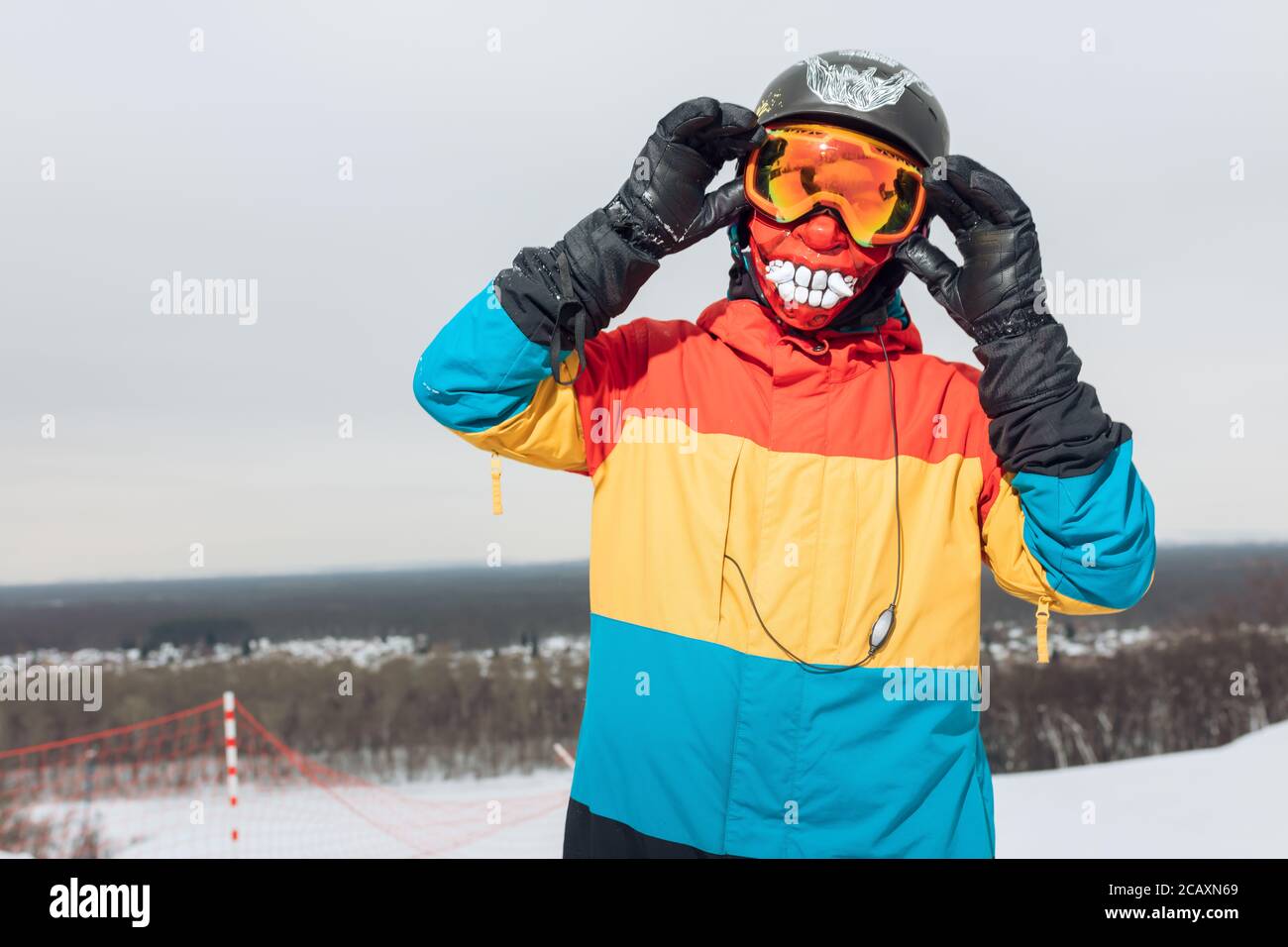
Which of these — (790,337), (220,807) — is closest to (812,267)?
(790,337)

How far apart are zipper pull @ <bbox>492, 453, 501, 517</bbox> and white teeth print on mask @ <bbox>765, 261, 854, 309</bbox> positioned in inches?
29.7

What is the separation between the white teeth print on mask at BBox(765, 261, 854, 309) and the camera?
2.10 m

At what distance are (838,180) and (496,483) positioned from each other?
1.05m

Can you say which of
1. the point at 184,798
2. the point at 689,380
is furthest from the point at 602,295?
the point at 184,798

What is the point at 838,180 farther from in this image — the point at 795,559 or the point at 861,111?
the point at 795,559

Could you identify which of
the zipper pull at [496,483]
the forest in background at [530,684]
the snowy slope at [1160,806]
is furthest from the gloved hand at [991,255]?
the forest in background at [530,684]

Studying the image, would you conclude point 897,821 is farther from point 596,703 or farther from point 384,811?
point 384,811

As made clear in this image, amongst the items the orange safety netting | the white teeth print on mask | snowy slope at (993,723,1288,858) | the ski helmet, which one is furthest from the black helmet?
the orange safety netting

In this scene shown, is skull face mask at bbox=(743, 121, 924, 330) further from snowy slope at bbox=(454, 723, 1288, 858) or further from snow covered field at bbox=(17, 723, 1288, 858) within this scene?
snowy slope at bbox=(454, 723, 1288, 858)

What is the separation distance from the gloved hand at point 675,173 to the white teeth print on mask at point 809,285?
24 centimetres

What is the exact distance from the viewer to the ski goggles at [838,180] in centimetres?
212

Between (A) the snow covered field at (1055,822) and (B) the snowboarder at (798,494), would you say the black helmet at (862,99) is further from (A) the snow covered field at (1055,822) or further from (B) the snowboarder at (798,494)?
(A) the snow covered field at (1055,822)
